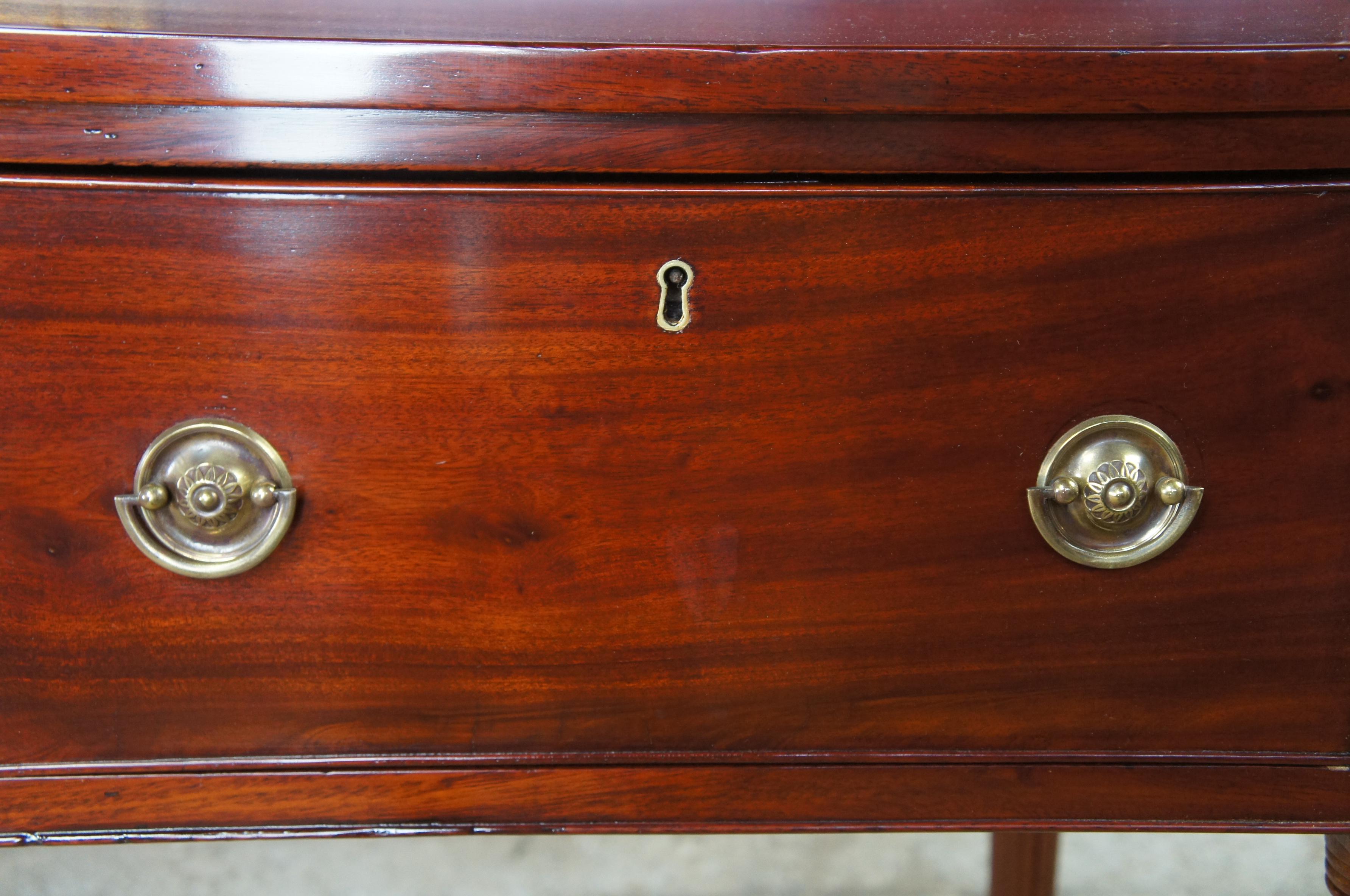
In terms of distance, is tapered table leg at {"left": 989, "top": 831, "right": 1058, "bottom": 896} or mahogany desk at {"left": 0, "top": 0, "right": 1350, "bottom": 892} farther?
tapered table leg at {"left": 989, "top": 831, "right": 1058, "bottom": 896}

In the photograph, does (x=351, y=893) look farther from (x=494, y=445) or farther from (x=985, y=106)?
(x=985, y=106)

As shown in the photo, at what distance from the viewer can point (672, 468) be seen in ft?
1.34

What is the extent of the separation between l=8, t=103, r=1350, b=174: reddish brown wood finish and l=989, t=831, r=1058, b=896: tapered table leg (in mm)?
564

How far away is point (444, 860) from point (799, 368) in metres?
0.82

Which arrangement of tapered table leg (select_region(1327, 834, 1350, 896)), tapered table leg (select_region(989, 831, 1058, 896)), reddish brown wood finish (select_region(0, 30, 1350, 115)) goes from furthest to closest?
tapered table leg (select_region(989, 831, 1058, 896)) → tapered table leg (select_region(1327, 834, 1350, 896)) → reddish brown wood finish (select_region(0, 30, 1350, 115))

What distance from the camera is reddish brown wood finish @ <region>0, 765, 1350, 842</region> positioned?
0.43 meters

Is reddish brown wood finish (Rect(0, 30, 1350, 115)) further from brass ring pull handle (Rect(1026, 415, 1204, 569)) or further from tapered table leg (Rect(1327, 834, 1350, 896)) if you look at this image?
tapered table leg (Rect(1327, 834, 1350, 896))

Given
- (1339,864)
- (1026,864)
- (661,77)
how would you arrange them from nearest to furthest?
1. (661,77)
2. (1339,864)
3. (1026,864)

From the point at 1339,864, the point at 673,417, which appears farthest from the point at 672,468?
the point at 1339,864

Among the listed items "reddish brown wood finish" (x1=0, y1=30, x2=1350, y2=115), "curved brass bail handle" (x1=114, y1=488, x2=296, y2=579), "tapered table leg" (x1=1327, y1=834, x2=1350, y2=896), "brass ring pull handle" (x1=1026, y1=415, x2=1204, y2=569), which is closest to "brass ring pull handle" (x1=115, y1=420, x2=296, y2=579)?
"curved brass bail handle" (x1=114, y1=488, x2=296, y2=579)

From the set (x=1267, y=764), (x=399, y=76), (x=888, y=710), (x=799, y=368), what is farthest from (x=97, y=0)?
(x=1267, y=764)

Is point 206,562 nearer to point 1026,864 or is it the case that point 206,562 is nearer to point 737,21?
point 737,21

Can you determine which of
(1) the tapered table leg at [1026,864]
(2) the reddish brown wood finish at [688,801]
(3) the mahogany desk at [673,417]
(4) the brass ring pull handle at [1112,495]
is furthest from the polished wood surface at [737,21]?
(1) the tapered table leg at [1026,864]

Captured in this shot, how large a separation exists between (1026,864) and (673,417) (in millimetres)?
576
